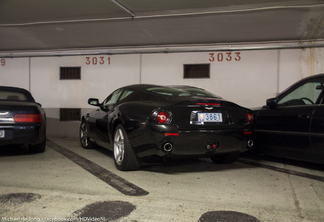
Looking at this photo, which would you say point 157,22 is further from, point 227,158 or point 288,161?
point 288,161

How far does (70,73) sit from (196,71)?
401cm

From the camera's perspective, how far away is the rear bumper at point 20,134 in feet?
15.5

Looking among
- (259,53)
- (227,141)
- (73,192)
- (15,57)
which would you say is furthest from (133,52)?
(73,192)

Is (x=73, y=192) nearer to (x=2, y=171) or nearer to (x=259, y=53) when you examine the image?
(x=2, y=171)

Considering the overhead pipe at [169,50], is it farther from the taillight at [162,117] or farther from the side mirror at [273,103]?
the taillight at [162,117]

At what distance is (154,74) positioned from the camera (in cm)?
834

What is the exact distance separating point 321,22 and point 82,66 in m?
6.53

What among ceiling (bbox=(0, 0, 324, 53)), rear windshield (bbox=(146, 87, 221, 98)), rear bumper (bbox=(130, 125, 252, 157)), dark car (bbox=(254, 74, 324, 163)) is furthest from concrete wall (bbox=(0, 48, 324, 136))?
rear bumper (bbox=(130, 125, 252, 157))

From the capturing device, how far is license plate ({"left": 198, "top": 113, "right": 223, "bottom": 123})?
3.69 metres

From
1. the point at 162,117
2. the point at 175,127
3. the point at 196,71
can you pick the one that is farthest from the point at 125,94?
the point at 196,71

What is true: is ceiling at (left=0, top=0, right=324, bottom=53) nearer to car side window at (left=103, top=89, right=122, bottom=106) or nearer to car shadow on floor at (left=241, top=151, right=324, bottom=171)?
car side window at (left=103, top=89, right=122, bottom=106)

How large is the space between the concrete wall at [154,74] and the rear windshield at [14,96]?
2986 millimetres

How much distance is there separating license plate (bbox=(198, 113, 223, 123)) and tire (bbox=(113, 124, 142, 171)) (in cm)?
103

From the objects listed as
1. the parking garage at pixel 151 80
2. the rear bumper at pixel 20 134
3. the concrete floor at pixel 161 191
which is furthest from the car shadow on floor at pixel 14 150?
the rear bumper at pixel 20 134
